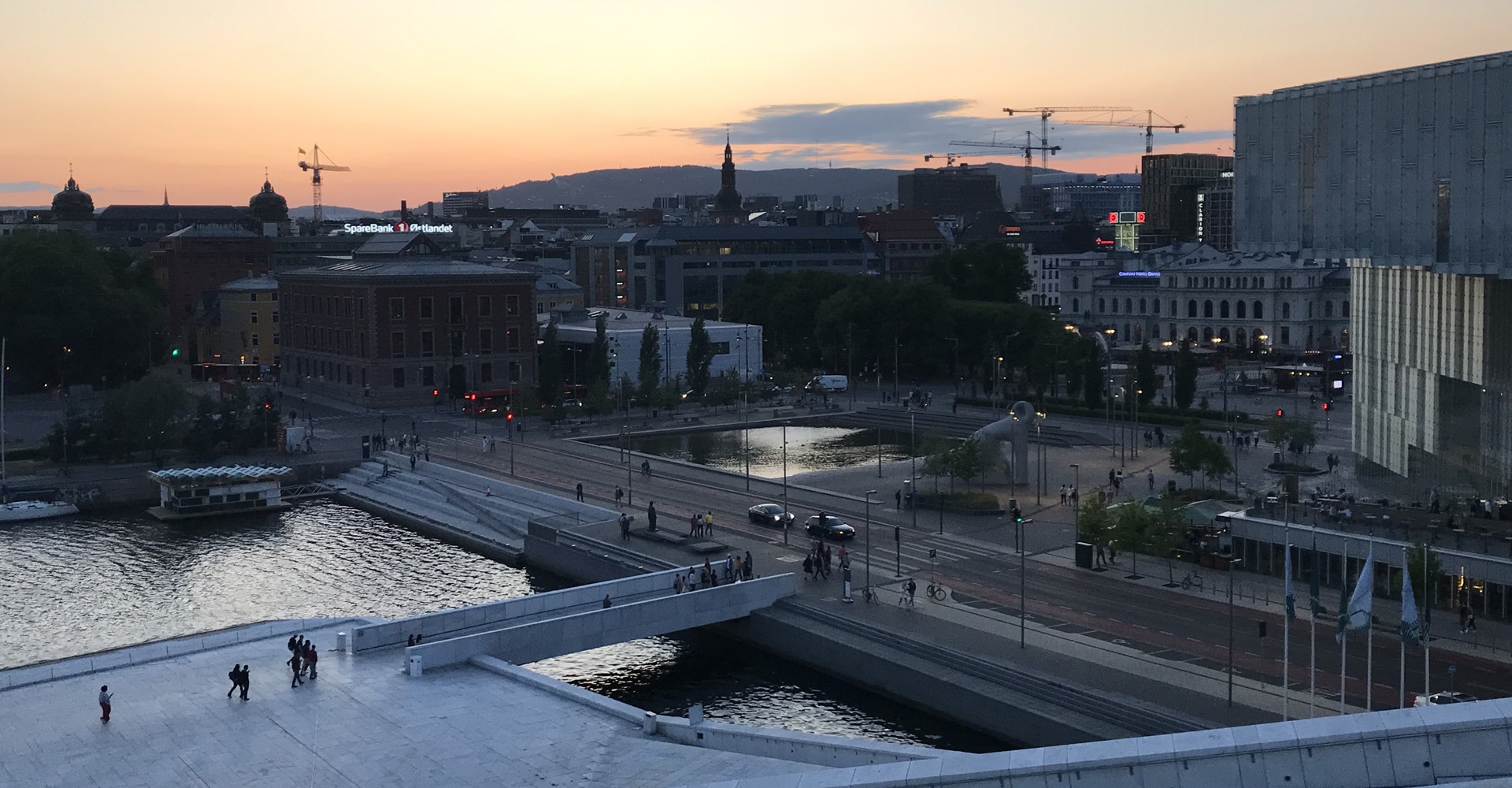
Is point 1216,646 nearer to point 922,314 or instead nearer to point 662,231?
point 922,314

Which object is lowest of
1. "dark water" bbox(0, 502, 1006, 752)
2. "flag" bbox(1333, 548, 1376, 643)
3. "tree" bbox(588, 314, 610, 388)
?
"dark water" bbox(0, 502, 1006, 752)

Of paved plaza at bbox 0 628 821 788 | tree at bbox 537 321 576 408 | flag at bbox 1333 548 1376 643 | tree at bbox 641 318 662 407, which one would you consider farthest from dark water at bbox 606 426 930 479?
flag at bbox 1333 548 1376 643

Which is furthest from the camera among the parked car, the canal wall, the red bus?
the red bus

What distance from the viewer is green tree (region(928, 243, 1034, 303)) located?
144500 millimetres

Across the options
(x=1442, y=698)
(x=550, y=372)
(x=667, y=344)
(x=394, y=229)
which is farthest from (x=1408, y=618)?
(x=394, y=229)

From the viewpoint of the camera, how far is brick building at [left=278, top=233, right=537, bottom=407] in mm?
107750

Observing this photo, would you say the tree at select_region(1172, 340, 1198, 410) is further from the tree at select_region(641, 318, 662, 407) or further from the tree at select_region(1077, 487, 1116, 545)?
the tree at select_region(1077, 487, 1116, 545)

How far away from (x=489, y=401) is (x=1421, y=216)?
69909mm

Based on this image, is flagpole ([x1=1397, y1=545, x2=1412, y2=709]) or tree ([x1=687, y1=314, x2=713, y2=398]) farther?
tree ([x1=687, y1=314, x2=713, y2=398])

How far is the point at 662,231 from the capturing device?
17112 centimetres

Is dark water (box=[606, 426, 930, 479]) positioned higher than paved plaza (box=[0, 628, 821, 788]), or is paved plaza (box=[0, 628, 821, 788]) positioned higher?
dark water (box=[606, 426, 930, 479])

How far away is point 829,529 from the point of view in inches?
2331

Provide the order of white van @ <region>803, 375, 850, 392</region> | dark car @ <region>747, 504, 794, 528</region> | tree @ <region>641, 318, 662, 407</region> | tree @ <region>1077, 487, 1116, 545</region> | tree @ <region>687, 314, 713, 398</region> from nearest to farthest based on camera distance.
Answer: tree @ <region>1077, 487, 1116, 545</region> → dark car @ <region>747, 504, 794, 528</region> → tree @ <region>641, 318, 662, 407</region> → tree @ <region>687, 314, 713, 398</region> → white van @ <region>803, 375, 850, 392</region>

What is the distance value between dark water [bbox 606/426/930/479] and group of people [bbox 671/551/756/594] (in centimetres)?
2543
